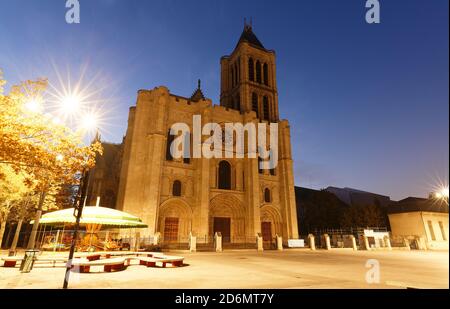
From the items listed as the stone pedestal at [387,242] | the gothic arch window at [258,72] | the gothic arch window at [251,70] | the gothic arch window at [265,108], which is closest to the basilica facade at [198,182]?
the gothic arch window at [265,108]

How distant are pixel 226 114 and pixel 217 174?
7724 millimetres

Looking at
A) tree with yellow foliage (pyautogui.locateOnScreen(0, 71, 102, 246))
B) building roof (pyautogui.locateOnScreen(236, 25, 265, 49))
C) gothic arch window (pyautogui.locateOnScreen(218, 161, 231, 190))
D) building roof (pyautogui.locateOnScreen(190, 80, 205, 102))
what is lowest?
tree with yellow foliage (pyautogui.locateOnScreen(0, 71, 102, 246))

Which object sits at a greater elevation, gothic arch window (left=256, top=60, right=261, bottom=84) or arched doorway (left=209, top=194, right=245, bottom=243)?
gothic arch window (left=256, top=60, right=261, bottom=84)

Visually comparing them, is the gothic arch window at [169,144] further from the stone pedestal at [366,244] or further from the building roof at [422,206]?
the building roof at [422,206]

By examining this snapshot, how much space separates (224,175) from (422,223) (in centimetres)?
2245

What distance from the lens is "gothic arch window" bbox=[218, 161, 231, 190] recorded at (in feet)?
91.0

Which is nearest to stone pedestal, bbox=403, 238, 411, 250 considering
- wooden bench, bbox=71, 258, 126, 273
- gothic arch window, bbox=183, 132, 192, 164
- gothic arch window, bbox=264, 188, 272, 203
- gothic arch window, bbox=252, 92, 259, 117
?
gothic arch window, bbox=264, 188, 272, 203

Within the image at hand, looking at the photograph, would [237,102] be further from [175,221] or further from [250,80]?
[175,221]

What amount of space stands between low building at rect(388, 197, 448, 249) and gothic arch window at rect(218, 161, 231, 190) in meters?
19.9

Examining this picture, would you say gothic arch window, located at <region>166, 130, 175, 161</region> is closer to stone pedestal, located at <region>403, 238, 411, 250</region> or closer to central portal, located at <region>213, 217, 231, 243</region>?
central portal, located at <region>213, 217, 231, 243</region>

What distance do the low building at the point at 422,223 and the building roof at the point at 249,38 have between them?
29.6 meters

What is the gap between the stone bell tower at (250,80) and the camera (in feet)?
111
